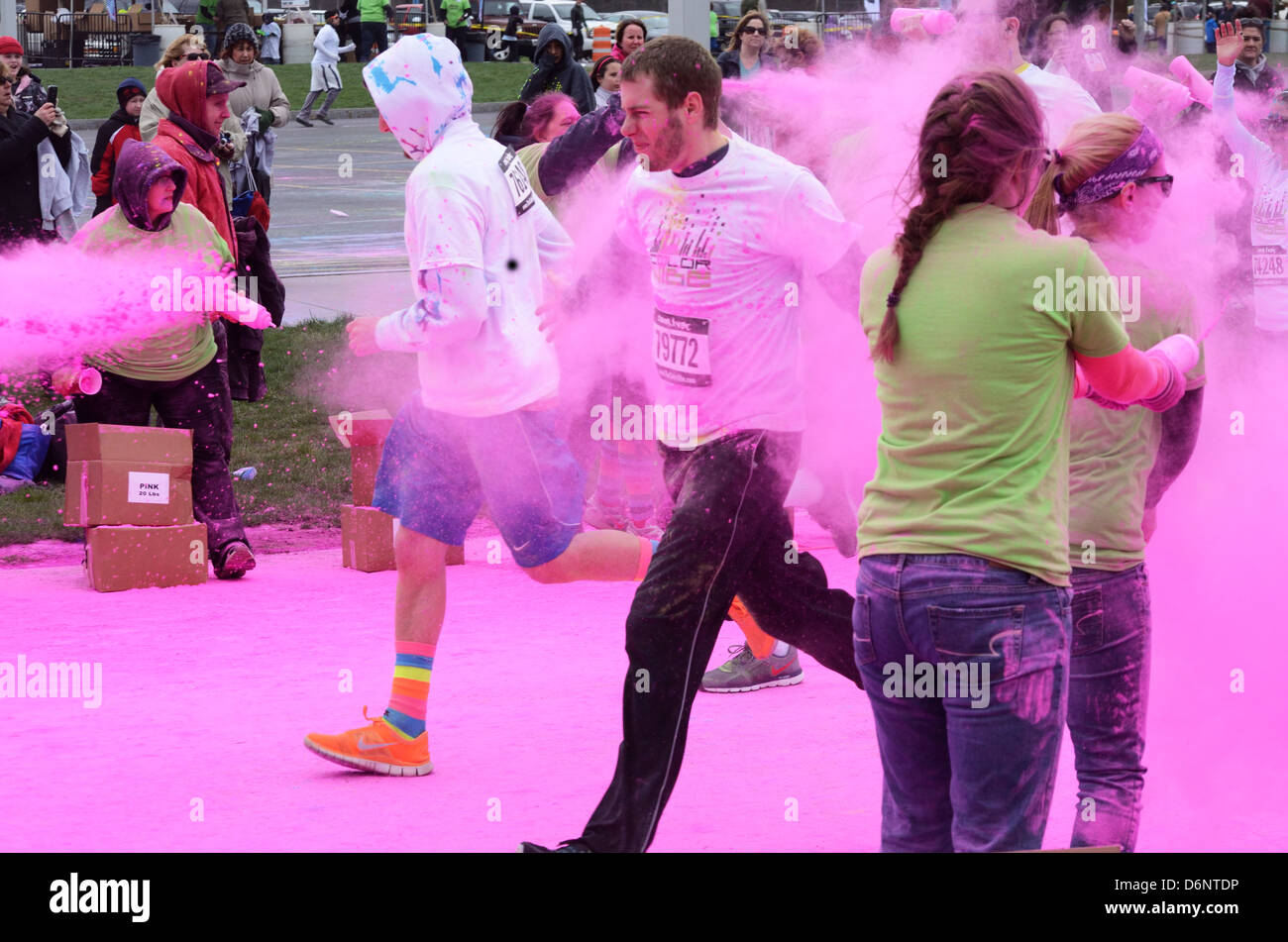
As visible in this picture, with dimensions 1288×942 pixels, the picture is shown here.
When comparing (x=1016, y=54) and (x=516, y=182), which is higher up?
(x=1016, y=54)

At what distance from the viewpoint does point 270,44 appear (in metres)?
34.1

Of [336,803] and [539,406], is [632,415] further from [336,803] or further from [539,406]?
[336,803]

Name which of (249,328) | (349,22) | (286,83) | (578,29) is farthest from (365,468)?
(349,22)

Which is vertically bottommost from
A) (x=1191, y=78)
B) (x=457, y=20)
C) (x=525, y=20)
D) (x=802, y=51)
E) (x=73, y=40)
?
(x=73, y=40)

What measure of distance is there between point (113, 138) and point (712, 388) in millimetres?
6768

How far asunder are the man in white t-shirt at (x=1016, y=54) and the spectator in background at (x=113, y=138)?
519cm

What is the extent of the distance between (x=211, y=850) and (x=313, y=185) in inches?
692

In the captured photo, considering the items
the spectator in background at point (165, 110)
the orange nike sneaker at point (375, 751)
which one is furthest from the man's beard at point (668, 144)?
the spectator in background at point (165, 110)

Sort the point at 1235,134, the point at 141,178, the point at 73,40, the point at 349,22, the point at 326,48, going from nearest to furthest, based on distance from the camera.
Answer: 1. the point at 141,178
2. the point at 1235,134
3. the point at 326,48
4. the point at 73,40
5. the point at 349,22

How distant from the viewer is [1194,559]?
4.80 meters

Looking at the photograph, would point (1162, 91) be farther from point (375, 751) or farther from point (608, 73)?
point (608, 73)

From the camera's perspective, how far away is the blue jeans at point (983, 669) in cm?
299
